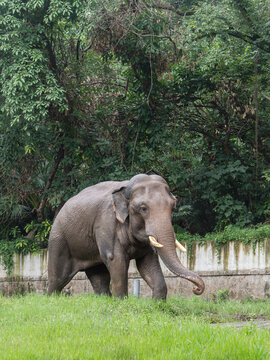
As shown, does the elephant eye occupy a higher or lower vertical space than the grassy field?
higher

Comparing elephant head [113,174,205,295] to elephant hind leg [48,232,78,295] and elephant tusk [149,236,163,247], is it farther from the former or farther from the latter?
elephant hind leg [48,232,78,295]

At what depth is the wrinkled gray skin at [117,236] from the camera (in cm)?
824

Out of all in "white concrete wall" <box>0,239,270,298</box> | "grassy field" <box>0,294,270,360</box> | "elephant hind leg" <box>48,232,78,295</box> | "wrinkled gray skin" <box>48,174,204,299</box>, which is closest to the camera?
"grassy field" <box>0,294,270,360</box>

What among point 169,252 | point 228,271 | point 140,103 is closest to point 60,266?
point 169,252

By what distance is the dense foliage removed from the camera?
1416 cm

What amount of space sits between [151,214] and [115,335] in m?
2.91

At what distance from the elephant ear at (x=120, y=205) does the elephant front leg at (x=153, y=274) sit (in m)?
0.77

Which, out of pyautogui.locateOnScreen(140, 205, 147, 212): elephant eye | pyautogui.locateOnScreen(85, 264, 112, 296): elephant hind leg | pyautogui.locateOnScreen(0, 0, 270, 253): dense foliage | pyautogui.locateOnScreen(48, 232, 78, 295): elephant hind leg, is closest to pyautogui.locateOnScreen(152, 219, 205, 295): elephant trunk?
pyautogui.locateOnScreen(140, 205, 147, 212): elephant eye

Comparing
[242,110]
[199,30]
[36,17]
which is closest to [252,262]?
[242,110]

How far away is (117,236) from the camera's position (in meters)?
8.89

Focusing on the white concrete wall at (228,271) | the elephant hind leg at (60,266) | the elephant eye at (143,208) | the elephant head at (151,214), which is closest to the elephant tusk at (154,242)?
the elephant head at (151,214)

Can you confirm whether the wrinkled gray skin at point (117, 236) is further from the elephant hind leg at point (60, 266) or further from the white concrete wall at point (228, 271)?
the white concrete wall at point (228, 271)

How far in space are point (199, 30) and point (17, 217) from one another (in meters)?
7.98

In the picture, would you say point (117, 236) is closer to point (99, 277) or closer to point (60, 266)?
point (99, 277)
